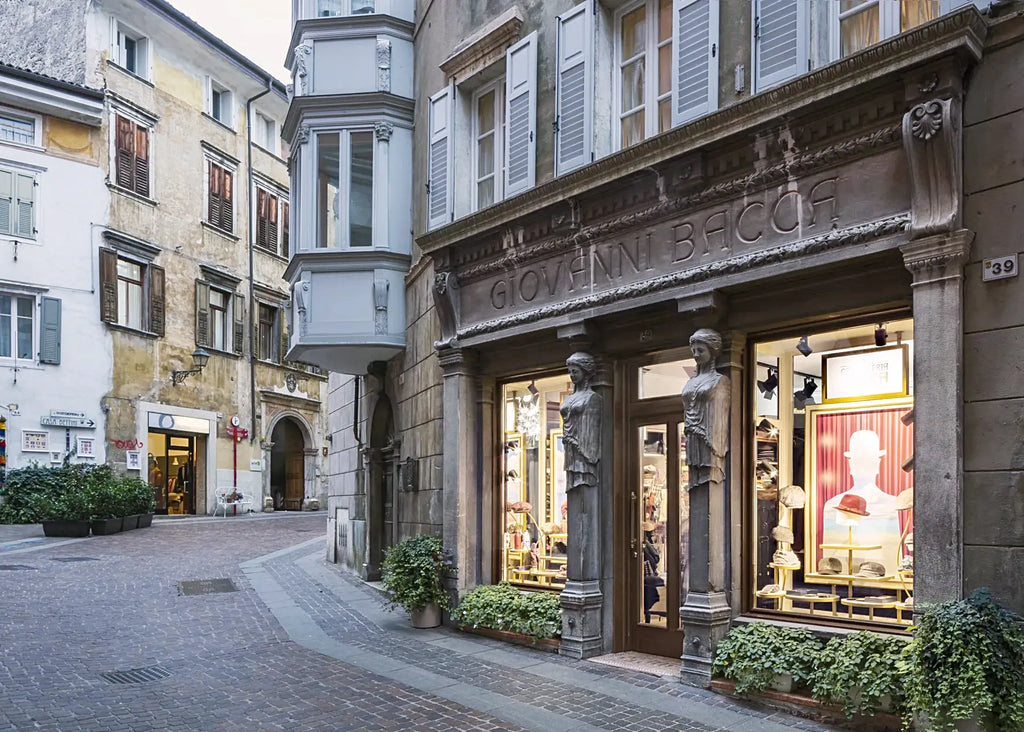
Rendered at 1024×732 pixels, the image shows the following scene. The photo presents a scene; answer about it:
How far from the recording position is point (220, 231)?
32156mm

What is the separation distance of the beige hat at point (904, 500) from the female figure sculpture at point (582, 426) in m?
3.03

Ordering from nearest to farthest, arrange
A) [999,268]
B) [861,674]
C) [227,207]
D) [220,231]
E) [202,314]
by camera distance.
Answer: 1. [999,268]
2. [861,674]
3. [202,314]
4. [220,231]
5. [227,207]

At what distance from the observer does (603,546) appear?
9.45 meters

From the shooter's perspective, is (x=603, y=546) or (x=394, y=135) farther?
(x=394, y=135)

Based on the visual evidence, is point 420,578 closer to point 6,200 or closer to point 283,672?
point 283,672

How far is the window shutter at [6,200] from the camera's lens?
24.9 m

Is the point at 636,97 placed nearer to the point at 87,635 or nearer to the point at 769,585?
the point at 769,585

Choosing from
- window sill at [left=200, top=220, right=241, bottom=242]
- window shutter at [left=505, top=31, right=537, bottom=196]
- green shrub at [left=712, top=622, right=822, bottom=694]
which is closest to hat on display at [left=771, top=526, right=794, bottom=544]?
green shrub at [left=712, top=622, right=822, bottom=694]

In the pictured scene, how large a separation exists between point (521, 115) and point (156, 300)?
2132cm

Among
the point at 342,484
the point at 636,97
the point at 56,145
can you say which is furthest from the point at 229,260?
the point at 636,97

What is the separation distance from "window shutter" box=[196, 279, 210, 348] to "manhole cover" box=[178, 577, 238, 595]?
54.9 feet

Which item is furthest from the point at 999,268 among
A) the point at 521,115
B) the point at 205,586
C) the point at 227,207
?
the point at 227,207

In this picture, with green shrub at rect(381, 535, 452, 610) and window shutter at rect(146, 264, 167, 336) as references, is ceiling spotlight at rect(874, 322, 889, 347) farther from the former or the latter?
window shutter at rect(146, 264, 167, 336)

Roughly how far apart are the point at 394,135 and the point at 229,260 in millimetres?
20823
